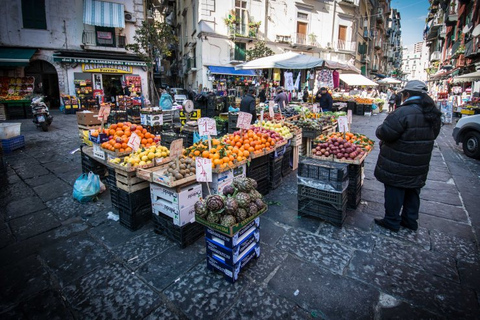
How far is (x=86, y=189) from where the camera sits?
4.29m

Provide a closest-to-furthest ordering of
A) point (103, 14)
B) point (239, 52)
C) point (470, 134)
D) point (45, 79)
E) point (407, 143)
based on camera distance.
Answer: point (407, 143), point (470, 134), point (103, 14), point (45, 79), point (239, 52)

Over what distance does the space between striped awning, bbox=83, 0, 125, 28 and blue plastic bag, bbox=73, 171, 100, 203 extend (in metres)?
17.4

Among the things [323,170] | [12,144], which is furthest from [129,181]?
[12,144]

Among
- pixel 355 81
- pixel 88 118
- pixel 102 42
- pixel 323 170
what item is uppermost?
pixel 102 42

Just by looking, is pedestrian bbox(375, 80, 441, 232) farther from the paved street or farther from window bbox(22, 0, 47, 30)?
window bbox(22, 0, 47, 30)

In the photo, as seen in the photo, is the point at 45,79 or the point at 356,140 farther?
the point at 45,79

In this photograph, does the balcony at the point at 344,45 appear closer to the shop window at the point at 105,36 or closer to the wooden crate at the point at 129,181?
the shop window at the point at 105,36

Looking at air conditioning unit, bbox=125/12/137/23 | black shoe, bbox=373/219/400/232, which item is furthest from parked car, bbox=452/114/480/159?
air conditioning unit, bbox=125/12/137/23

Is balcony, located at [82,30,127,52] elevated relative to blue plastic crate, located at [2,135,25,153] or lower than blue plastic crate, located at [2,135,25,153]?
elevated

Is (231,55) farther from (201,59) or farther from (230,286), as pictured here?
(230,286)

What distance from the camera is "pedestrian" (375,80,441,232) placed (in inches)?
120

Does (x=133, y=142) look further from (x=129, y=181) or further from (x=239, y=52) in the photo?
(x=239, y=52)

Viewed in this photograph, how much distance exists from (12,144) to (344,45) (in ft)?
93.1

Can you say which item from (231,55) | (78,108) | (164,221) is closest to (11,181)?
(164,221)
